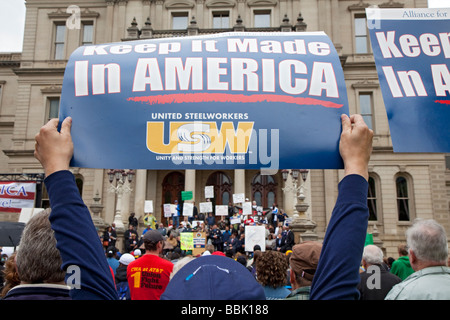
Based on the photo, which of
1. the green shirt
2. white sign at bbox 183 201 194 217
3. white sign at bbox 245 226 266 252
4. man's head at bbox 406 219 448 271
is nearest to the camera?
man's head at bbox 406 219 448 271

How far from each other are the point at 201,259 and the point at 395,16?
321 centimetres

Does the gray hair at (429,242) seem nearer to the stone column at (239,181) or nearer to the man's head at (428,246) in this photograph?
Answer: the man's head at (428,246)

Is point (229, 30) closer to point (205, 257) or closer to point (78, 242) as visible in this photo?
point (78, 242)

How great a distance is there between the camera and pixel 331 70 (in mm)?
2717

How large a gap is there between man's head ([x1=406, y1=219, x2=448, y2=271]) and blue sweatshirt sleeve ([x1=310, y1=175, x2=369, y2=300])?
1.26 meters

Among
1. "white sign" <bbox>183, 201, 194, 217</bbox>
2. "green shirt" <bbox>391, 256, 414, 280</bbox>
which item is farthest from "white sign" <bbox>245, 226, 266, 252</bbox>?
"white sign" <bbox>183, 201, 194, 217</bbox>

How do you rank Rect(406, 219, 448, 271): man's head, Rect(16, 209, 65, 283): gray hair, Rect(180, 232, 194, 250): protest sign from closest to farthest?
1. Rect(16, 209, 65, 283): gray hair
2. Rect(406, 219, 448, 271): man's head
3. Rect(180, 232, 194, 250): protest sign

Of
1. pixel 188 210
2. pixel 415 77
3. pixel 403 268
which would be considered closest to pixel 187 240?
pixel 188 210

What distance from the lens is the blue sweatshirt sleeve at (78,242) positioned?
1.51m

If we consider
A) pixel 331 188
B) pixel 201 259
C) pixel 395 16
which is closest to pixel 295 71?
pixel 395 16

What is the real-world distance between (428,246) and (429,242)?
0.09 feet

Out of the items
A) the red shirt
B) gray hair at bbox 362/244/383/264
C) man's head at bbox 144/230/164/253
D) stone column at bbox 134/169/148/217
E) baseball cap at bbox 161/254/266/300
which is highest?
stone column at bbox 134/169/148/217

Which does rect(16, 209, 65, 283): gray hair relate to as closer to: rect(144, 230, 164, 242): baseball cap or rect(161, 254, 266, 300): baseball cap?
rect(161, 254, 266, 300): baseball cap

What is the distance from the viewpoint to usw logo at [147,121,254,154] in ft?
8.73
